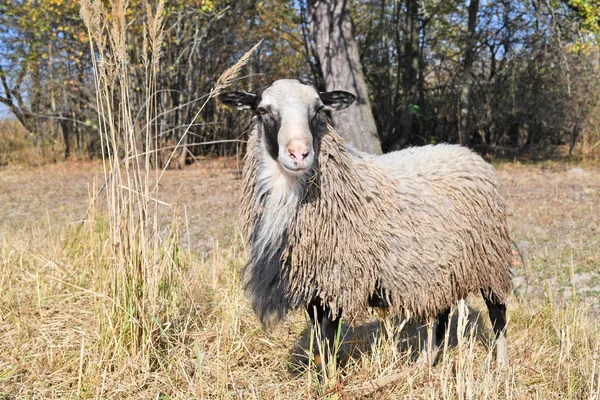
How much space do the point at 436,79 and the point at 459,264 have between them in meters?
12.9

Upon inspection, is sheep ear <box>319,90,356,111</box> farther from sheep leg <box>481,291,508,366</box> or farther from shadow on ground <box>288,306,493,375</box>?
sheep leg <box>481,291,508,366</box>

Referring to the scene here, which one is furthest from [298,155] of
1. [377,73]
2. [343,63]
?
[377,73]

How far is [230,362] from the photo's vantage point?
2.82 m

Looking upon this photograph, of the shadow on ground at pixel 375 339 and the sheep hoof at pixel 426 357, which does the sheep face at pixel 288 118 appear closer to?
the shadow on ground at pixel 375 339

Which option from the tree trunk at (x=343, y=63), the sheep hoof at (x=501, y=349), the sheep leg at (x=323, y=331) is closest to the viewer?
the sheep leg at (x=323, y=331)

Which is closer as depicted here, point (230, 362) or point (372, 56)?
point (230, 362)

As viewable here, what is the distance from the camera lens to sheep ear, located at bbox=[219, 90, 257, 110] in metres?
2.87

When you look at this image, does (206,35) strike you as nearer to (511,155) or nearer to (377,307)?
(511,155)

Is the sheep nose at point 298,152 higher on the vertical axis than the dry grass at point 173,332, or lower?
higher

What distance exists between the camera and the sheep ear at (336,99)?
9.73 feet

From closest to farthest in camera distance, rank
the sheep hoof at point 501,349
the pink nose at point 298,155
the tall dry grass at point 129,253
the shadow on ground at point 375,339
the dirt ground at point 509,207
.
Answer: the pink nose at point 298,155 → the tall dry grass at point 129,253 → the shadow on ground at point 375,339 → the sheep hoof at point 501,349 → the dirt ground at point 509,207

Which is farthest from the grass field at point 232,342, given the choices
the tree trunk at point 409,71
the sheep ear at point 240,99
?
the tree trunk at point 409,71

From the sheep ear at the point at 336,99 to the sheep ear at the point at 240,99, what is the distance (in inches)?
16.1

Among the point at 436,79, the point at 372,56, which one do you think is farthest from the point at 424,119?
the point at 372,56
